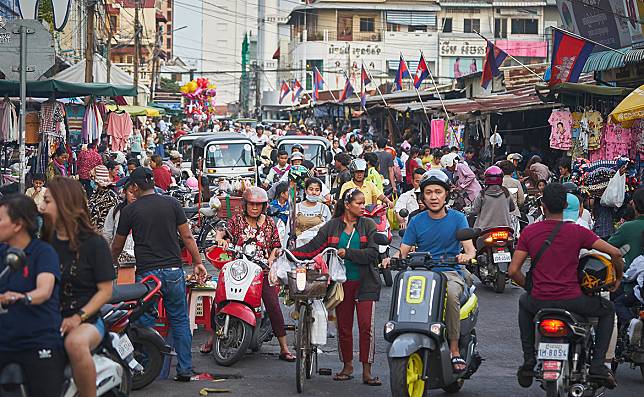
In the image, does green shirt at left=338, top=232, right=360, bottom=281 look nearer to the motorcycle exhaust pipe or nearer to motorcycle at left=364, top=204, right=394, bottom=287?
the motorcycle exhaust pipe

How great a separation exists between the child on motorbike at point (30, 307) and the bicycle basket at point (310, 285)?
10.7 feet

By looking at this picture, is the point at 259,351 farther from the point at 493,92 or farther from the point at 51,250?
the point at 493,92

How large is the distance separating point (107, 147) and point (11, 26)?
17.4 metres

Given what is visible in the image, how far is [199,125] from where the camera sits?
72375mm

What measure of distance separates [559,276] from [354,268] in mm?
2231

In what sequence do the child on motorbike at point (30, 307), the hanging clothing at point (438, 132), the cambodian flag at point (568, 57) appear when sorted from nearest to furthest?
the child on motorbike at point (30, 307) < the cambodian flag at point (568, 57) < the hanging clothing at point (438, 132)

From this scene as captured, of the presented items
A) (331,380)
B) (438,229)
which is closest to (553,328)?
(438,229)

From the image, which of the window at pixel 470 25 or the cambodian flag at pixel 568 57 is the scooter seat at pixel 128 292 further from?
the window at pixel 470 25

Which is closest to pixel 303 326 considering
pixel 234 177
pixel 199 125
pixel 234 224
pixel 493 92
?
pixel 234 224

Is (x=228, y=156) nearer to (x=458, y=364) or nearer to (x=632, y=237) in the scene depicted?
(x=632, y=237)

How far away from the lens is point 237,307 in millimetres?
9906

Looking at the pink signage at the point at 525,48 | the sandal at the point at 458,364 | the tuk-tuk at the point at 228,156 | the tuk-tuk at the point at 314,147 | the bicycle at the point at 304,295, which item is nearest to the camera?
the sandal at the point at 458,364

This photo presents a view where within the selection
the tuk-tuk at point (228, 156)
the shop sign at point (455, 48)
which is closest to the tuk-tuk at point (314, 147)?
the tuk-tuk at point (228, 156)

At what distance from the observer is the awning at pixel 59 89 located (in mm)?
18559
